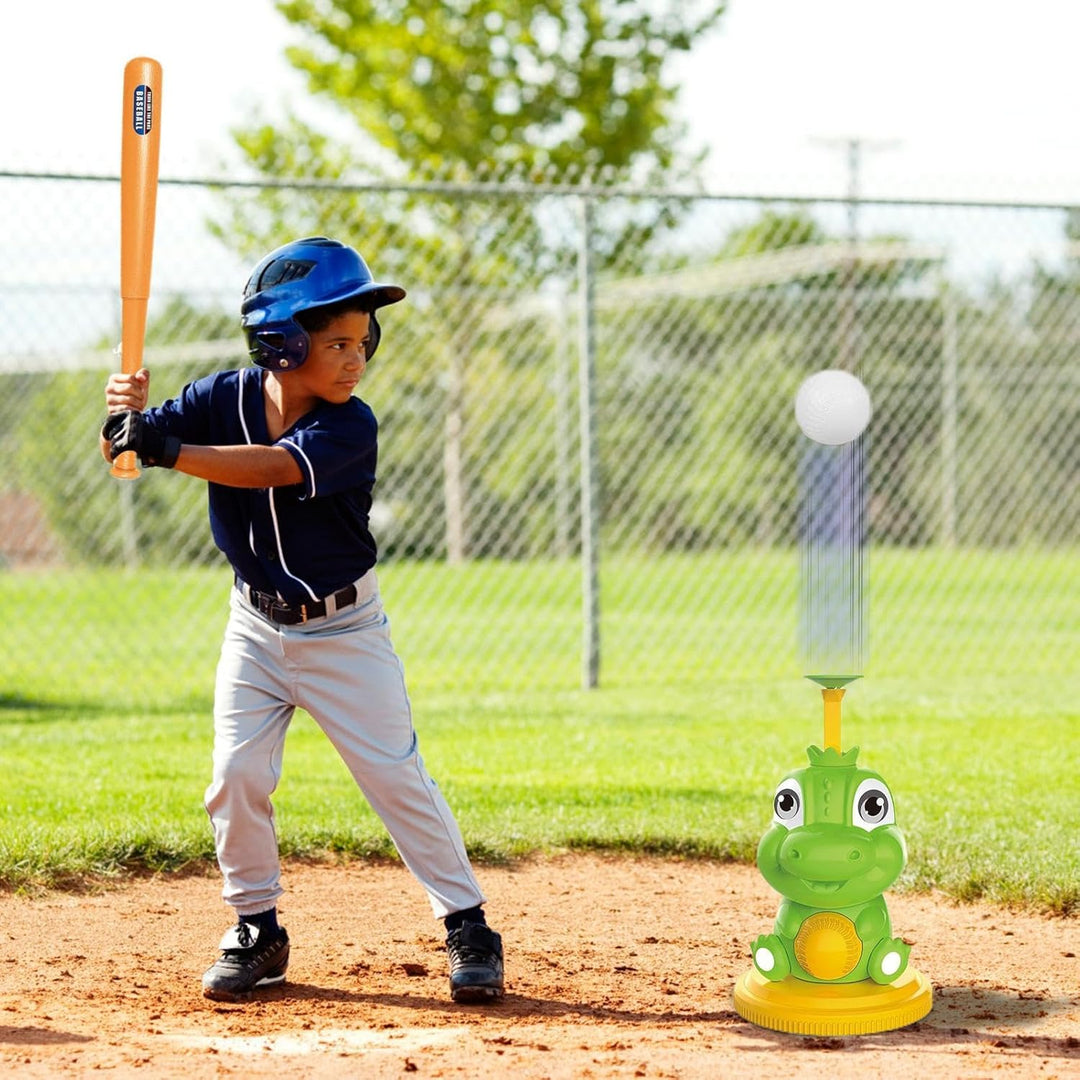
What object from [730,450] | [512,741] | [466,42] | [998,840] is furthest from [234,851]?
[466,42]

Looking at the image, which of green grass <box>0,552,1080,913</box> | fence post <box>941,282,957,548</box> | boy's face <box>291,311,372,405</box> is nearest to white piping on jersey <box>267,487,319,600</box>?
boy's face <box>291,311,372,405</box>

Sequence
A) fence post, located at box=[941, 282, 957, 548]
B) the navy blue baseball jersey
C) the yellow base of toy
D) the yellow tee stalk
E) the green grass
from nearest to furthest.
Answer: the yellow base of toy → the yellow tee stalk → the navy blue baseball jersey → the green grass → fence post, located at box=[941, 282, 957, 548]

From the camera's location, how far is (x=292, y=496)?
334 centimetres

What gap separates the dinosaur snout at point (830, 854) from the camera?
10.1 feet

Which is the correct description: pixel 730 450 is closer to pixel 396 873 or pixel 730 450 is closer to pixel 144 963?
pixel 396 873

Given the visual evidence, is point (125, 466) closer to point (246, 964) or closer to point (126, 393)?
point (126, 393)

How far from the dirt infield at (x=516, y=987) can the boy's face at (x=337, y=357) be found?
1.34m

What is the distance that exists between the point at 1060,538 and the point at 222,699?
940 cm

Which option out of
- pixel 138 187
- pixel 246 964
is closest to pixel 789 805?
pixel 246 964

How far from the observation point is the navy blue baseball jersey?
10.8 ft

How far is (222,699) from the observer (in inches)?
136

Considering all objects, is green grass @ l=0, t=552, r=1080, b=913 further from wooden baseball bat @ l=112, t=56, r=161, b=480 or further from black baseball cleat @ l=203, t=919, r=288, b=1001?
wooden baseball bat @ l=112, t=56, r=161, b=480

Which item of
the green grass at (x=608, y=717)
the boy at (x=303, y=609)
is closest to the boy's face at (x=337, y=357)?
the boy at (x=303, y=609)

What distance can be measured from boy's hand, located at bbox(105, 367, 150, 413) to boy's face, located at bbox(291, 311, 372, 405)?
340 mm
